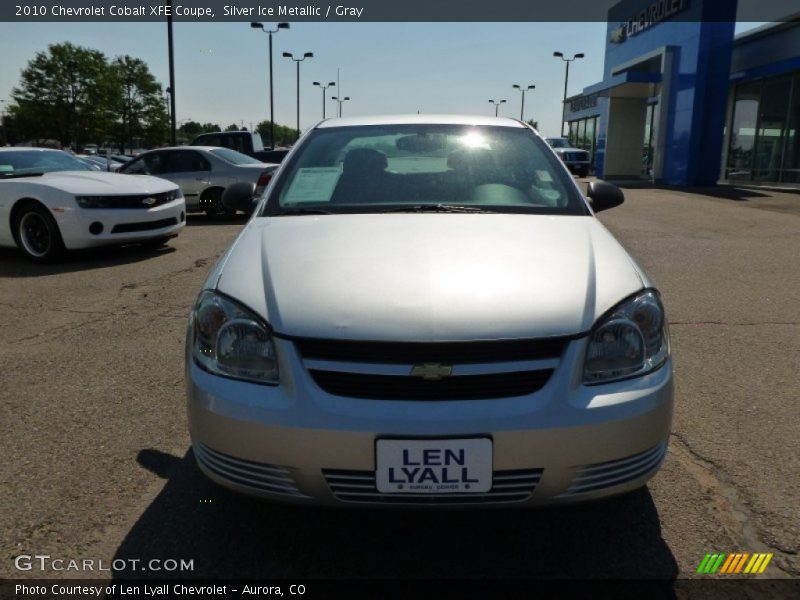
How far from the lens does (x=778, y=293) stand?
624 centimetres

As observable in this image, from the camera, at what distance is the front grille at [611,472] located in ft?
6.44

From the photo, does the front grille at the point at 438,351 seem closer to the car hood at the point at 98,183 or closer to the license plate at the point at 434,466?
the license plate at the point at 434,466

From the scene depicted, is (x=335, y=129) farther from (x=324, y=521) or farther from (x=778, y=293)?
(x=778, y=293)

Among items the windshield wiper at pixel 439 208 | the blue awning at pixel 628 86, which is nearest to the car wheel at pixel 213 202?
the windshield wiper at pixel 439 208

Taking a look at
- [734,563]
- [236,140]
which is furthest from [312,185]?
[236,140]

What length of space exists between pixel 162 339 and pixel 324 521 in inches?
107

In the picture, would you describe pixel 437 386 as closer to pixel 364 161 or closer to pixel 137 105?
pixel 364 161

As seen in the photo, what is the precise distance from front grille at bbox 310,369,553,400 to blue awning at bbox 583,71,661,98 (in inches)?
1103

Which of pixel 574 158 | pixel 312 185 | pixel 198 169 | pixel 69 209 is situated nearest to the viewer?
pixel 312 185

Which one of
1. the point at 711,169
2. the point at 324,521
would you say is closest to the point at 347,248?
the point at 324,521

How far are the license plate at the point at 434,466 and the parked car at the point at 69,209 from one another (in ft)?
22.6

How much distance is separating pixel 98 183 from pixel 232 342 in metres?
6.83

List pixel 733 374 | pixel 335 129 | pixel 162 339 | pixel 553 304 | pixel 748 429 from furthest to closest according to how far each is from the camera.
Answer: pixel 162 339 < pixel 733 374 < pixel 335 129 < pixel 748 429 < pixel 553 304

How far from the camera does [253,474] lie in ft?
6.61
